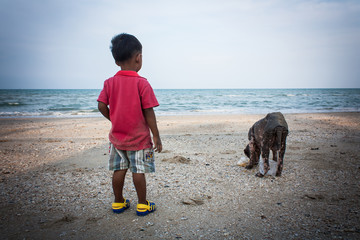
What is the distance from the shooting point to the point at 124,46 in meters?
2.21

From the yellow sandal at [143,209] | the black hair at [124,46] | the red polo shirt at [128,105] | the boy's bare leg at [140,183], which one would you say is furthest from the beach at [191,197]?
the black hair at [124,46]

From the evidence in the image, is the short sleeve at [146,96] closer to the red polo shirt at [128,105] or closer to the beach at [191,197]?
the red polo shirt at [128,105]

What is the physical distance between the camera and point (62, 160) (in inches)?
175

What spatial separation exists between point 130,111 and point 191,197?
4.89ft

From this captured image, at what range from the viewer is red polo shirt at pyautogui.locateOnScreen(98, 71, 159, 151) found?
7.13 feet

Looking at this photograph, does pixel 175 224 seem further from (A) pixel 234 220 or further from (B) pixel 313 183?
(B) pixel 313 183

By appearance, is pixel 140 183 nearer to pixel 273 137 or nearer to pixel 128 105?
pixel 128 105

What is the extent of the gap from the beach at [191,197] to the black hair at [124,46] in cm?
182

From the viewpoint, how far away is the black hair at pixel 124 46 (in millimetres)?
2211

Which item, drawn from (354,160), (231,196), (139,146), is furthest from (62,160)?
(354,160)

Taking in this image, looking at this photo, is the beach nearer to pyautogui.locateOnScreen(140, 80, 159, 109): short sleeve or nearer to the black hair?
pyautogui.locateOnScreen(140, 80, 159, 109): short sleeve

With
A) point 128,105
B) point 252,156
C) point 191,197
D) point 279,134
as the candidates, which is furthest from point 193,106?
point 128,105

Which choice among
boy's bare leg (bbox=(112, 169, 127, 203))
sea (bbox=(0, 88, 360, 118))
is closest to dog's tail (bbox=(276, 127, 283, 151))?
boy's bare leg (bbox=(112, 169, 127, 203))

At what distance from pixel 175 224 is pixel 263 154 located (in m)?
1.90
